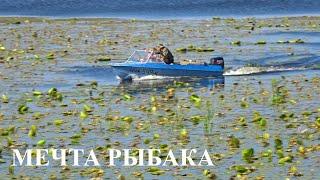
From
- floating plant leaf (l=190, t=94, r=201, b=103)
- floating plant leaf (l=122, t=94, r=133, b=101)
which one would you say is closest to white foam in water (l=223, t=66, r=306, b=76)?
floating plant leaf (l=122, t=94, r=133, b=101)

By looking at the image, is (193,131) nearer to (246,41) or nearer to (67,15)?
(246,41)

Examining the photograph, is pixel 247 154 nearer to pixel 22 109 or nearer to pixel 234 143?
pixel 234 143

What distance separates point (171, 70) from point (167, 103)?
892cm

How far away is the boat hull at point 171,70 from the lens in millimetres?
38812

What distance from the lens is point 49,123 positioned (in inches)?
1036

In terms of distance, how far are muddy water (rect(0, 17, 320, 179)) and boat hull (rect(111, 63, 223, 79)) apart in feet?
2.48

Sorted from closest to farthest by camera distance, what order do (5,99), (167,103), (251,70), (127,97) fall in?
(167,103), (5,99), (127,97), (251,70)

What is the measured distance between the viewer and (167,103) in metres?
30.1

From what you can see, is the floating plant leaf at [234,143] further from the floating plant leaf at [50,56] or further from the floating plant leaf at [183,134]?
the floating plant leaf at [50,56]

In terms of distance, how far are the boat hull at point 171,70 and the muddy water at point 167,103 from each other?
0.75m

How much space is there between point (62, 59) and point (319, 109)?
17939mm

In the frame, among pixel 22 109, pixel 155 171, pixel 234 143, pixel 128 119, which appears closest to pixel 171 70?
pixel 22 109

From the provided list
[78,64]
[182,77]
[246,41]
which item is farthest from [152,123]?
[246,41]

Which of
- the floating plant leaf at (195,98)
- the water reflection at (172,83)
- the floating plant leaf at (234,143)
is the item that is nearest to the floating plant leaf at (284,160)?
the floating plant leaf at (234,143)
